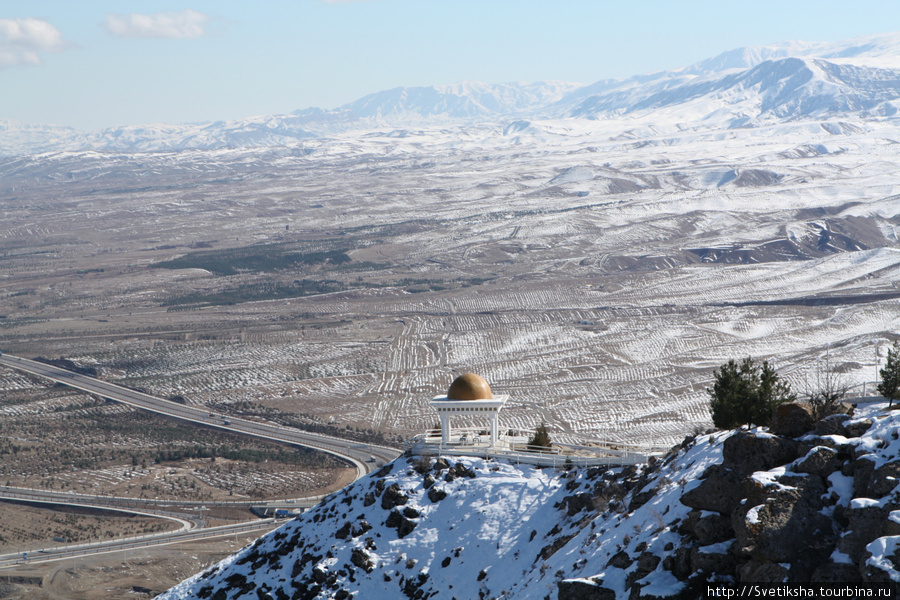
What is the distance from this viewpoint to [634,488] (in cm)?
2362

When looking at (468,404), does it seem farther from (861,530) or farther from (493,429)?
(861,530)

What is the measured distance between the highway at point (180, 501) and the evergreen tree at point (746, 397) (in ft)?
112

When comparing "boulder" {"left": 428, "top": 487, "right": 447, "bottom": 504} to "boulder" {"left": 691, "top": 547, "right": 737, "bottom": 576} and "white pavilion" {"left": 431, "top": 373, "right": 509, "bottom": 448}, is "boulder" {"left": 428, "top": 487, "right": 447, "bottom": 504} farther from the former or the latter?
"boulder" {"left": 691, "top": 547, "right": 737, "bottom": 576}

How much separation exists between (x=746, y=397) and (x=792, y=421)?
4706mm

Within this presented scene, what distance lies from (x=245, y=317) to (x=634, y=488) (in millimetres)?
97452

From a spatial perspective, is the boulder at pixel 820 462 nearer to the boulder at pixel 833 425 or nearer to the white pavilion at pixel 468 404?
the boulder at pixel 833 425

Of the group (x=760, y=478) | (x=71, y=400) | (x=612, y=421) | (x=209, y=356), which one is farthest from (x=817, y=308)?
(x=760, y=478)

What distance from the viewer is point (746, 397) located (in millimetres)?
24672

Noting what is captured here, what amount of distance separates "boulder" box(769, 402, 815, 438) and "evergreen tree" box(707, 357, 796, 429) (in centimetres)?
351

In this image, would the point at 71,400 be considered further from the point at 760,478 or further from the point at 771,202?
the point at 771,202

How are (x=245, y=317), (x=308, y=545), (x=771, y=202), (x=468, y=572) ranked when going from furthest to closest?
1. (x=771, y=202)
2. (x=245, y=317)
3. (x=308, y=545)
4. (x=468, y=572)

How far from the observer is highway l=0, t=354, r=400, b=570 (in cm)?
4874

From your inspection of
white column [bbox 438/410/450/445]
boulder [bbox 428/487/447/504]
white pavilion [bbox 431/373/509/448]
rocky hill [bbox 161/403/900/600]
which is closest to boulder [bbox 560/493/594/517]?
rocky hill [bbox 161/403/900/600]

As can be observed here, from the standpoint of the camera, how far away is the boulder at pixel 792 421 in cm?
1986
